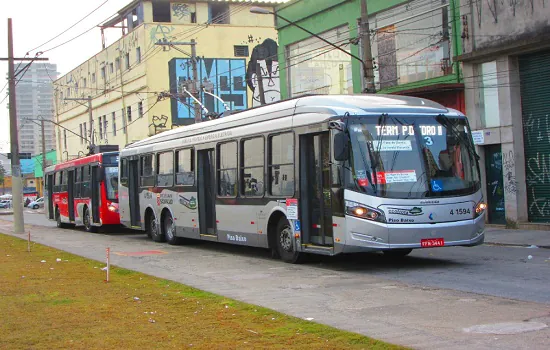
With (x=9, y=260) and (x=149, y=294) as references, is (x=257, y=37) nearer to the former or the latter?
(x=9, y=260)

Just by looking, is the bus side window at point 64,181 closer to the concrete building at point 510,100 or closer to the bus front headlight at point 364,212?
the concrete building at point 510,100

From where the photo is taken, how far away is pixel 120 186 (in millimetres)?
24547

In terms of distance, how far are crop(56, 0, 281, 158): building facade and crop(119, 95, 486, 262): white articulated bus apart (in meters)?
34.6

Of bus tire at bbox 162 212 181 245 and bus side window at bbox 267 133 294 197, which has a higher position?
bus side window at bbox 267 133 294 197

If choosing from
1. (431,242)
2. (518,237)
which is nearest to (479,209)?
(431,242)

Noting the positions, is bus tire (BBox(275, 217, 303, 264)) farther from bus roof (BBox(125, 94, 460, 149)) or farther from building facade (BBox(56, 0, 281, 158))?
building facade (BBox(56, 0, 281, 158))

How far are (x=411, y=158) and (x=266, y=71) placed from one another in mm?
40126

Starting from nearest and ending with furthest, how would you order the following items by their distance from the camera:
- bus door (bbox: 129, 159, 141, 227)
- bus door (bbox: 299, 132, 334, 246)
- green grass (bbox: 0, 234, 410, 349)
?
1. green grass (bbox: 0, 234, 410, 349)
2. bus door (bbox: 299, 132, 334, 246)
3. bus door (bbox: 129, 159, 141, 227)

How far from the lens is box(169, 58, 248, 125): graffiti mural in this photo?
52969 mm

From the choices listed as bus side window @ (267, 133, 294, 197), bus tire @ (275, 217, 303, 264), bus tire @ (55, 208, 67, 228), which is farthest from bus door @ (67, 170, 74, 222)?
bus tire @ (275, 217, 303, 264)

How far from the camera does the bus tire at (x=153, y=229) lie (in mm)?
21438

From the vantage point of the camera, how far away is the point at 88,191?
2872 cm

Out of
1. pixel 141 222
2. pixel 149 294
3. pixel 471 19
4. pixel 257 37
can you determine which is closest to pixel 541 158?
pixel 471 19

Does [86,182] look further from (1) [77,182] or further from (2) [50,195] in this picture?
(2) [50,195]
